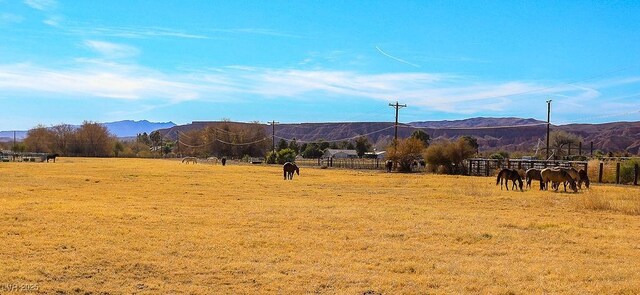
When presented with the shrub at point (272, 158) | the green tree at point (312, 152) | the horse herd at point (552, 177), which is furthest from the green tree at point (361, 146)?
the horse herd at point (552, 177)

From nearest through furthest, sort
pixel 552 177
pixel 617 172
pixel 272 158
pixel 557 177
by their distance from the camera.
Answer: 1. pixel 557 177
2. pixel 552 177
3. pixel 617 172
4. pixel 272 158

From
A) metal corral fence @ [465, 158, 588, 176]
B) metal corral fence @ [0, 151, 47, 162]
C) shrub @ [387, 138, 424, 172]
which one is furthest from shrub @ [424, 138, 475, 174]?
metal corral fence @ [0, 151, 47, 162]

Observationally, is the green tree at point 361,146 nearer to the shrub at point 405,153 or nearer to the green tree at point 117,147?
the green tree at point 117,147

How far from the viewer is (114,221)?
17.4 meters

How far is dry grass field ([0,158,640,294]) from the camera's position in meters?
10.0

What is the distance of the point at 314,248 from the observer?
524 inches

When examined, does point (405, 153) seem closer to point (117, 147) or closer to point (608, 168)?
point (608, 168)

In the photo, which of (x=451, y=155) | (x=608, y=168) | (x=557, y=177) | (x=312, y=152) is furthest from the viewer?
(x=312, y=152)

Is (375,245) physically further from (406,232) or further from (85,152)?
(85,152)

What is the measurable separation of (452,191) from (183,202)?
14616mm

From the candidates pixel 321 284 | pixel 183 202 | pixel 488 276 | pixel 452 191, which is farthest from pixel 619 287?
pixel 452 191

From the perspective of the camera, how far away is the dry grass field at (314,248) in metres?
10.0

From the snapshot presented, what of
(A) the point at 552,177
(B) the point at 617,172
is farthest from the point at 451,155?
(A) the point at 552,177

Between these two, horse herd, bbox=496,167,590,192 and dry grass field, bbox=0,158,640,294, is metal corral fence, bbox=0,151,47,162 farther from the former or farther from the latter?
horse herd, bbox=496,167,590,192
